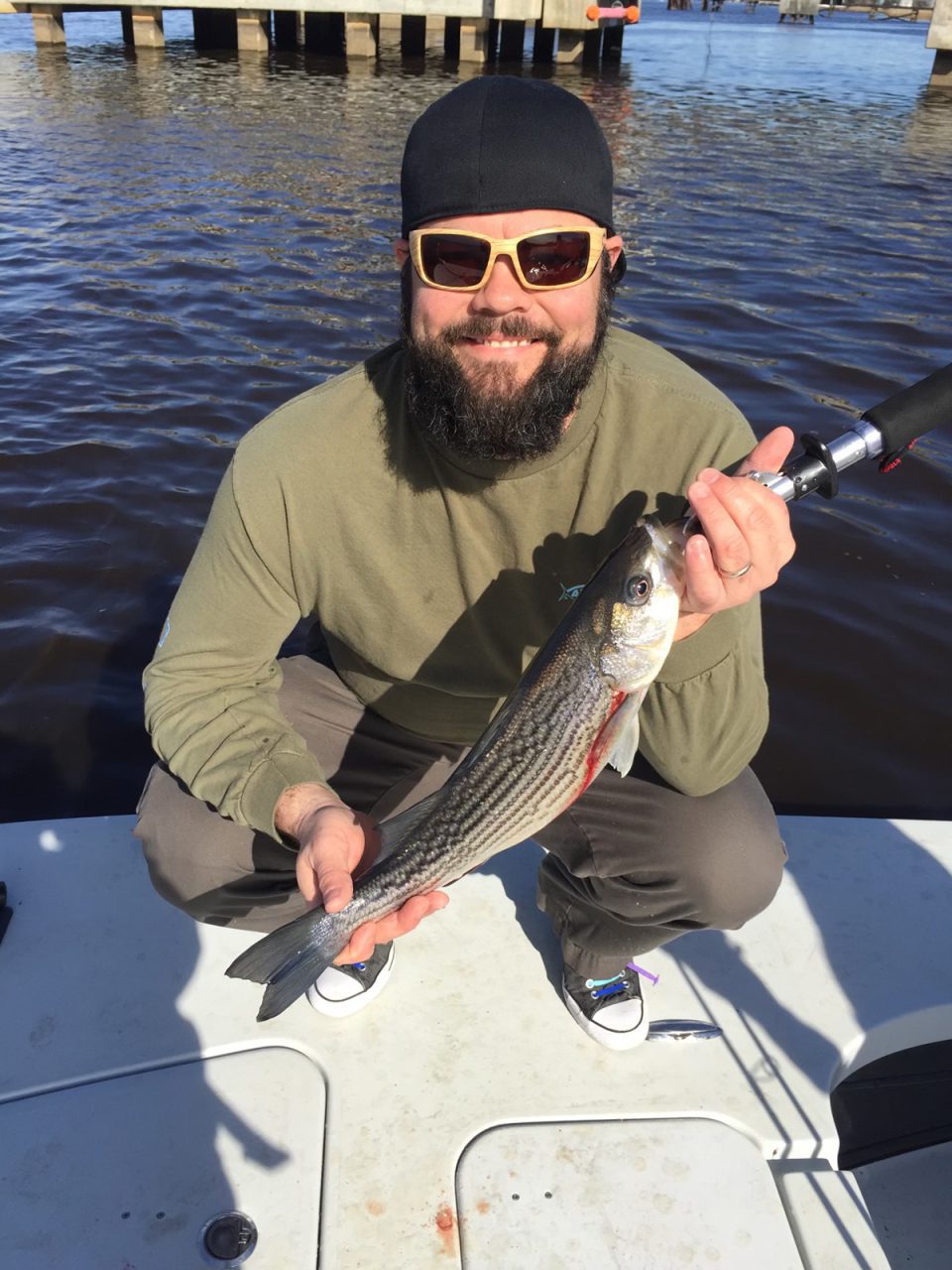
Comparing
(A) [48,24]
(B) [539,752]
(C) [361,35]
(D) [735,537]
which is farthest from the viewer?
(C) [361,35]

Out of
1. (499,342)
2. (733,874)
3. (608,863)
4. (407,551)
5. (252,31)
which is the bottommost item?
(252,31)

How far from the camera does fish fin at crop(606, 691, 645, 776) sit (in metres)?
2.84

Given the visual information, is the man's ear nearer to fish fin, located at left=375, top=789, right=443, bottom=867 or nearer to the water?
fish fin, located at left=375, top=789, right=443, bottom=867

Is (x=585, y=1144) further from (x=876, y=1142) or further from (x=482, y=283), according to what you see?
(x=482, y=283)

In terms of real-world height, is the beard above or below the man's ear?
below

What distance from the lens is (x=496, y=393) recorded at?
10.5ft

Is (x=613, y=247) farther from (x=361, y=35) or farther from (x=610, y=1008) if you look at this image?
→ (x=361, y=35)

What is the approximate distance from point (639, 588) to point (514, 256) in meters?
1.19

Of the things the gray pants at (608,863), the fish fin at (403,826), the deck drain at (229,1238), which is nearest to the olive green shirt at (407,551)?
the gray pants at (608,863)

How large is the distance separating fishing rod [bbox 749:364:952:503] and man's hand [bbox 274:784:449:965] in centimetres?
158

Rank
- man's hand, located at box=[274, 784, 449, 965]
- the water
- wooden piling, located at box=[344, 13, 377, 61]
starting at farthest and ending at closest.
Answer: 1. wooden piling, located at box=[344, 13, 377, 61]
2. the water
3. man's hand, located at box=[274, 784, 449, 965]

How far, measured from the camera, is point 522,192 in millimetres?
3113

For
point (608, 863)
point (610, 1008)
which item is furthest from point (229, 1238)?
point (608, 863)

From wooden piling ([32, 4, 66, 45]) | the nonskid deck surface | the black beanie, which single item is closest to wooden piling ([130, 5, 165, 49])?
wooden piling ([32, 4, 66, 45])
